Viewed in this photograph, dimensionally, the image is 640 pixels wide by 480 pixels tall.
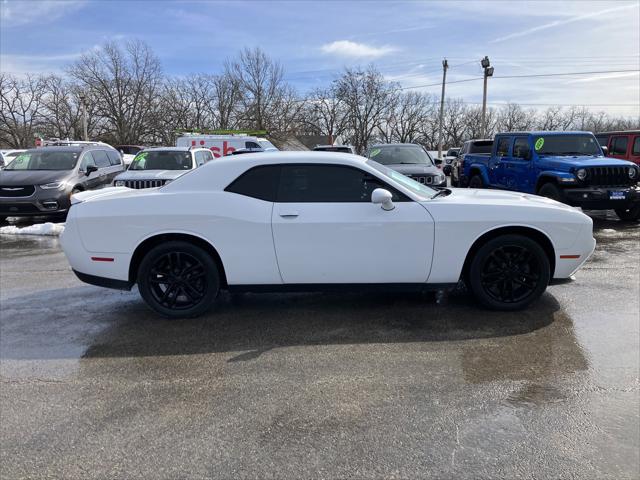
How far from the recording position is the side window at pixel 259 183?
180 inches

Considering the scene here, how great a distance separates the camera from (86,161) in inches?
476

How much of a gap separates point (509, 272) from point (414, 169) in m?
6.88

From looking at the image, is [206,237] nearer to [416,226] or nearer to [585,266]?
[416,226]

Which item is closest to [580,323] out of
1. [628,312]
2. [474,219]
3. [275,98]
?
[628,312]

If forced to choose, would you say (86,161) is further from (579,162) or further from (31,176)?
(579,162)

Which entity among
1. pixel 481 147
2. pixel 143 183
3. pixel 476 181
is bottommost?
pixel 476 181

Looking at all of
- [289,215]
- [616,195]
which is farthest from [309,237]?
[616,195]

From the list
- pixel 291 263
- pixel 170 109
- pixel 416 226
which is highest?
pixel 170 109

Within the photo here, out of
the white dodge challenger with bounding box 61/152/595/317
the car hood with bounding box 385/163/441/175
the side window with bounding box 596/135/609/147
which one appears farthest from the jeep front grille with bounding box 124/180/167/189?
the side window with bounding box 596/135/609/147

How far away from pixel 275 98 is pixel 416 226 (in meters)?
47.6

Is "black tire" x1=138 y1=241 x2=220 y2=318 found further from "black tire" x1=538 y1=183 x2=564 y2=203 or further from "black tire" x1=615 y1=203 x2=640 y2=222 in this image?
"black tire" x1=615 y1=203 x2=640 y2=222

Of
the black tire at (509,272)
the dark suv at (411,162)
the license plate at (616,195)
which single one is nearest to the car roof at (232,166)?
the black tire at (509,272)

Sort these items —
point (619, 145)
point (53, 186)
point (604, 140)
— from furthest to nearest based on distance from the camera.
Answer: point (604, 140) < point (619, 145) < point (53, 186)

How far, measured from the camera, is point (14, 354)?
156 inches
